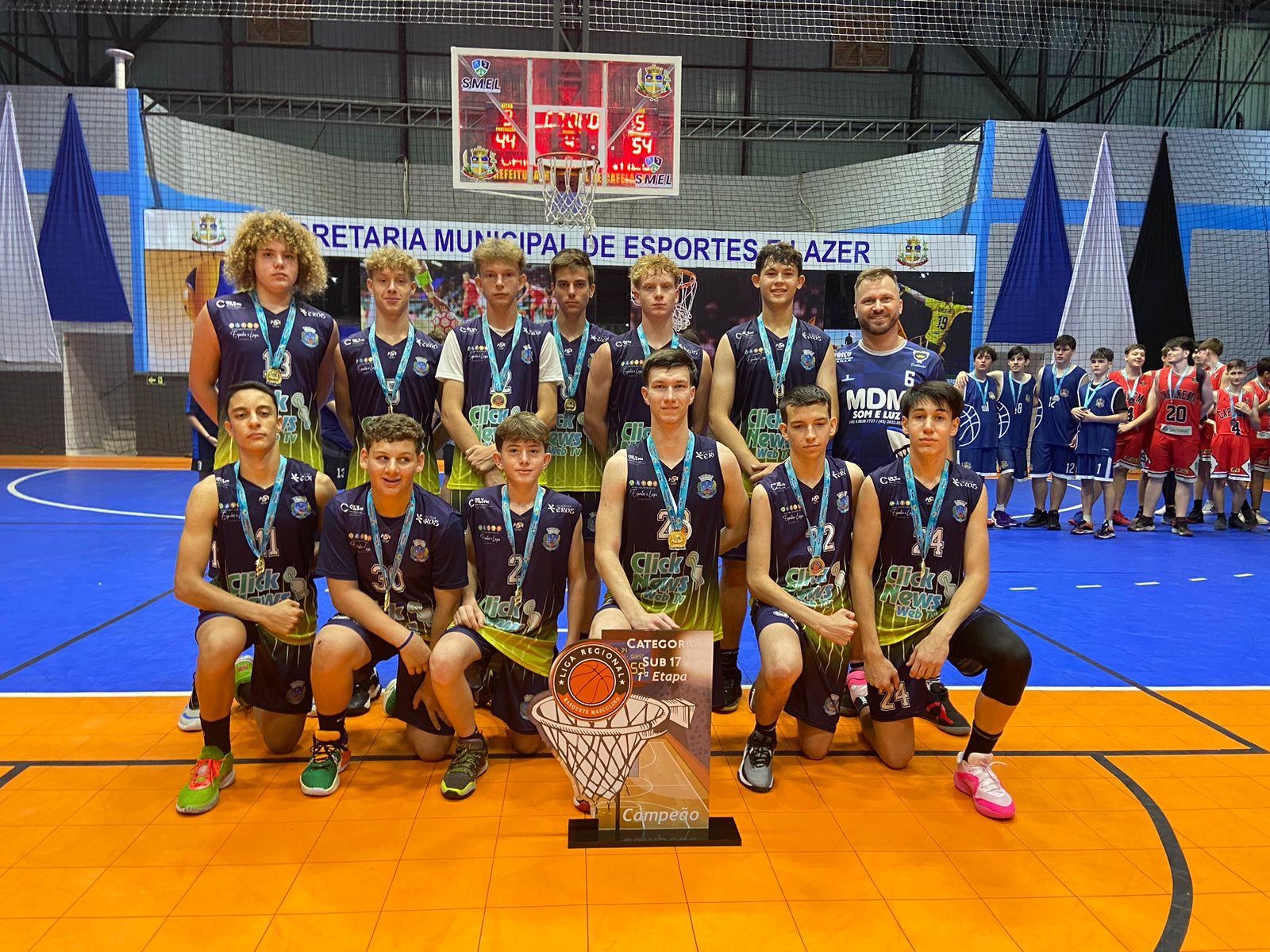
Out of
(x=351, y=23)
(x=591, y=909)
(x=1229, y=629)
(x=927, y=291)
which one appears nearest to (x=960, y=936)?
(x=591, y=909)

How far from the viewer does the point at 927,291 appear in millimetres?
14047

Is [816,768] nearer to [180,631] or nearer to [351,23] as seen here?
[180,631]

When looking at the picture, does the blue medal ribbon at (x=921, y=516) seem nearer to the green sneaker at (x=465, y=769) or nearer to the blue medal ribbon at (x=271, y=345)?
the green sneaker at (x=465, y=769)

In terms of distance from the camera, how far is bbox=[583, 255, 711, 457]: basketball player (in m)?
3.82

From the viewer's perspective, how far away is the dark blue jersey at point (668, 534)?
344 cm

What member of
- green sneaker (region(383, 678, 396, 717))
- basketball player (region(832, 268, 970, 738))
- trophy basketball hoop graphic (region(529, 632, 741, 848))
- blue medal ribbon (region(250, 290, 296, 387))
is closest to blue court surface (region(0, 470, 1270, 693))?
green sneaker (region(383, 678, 396, 717))

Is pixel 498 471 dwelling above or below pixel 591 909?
above

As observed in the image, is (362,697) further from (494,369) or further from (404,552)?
(494,369)

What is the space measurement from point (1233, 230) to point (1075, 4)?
528cm

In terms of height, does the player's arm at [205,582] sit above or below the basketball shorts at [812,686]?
above

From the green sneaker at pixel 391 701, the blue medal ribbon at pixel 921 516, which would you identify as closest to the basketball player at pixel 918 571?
the blue medal ribbon at pixel 921 516

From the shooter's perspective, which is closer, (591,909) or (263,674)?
(591,909)

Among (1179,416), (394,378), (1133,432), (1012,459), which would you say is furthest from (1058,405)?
(394,378)

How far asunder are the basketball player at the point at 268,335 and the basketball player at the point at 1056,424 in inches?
318
